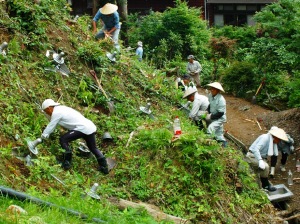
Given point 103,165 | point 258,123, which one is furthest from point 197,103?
point 258,123

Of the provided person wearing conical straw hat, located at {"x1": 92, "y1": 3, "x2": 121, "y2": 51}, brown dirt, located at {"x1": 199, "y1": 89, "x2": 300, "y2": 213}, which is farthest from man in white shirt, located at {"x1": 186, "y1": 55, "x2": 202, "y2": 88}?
person wearing conical straw hat, located at {"x1": 92, "y1": 3, "x2": 121, "y2": 51}

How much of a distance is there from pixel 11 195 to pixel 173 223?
294 cm

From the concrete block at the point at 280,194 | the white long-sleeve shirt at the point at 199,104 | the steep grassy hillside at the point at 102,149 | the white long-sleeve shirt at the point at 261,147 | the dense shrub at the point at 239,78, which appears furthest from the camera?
the dense shrub at the point at 239,78

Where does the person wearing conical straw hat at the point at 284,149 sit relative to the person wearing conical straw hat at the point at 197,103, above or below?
below

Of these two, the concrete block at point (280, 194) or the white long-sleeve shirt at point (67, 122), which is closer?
the white long-sleeve shirt at point (67, 122)

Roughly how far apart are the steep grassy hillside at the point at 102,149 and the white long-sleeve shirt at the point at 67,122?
0.53 metres

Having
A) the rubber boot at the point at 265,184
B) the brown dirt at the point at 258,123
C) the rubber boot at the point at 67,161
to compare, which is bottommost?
the brown dirt at the point at 258,123

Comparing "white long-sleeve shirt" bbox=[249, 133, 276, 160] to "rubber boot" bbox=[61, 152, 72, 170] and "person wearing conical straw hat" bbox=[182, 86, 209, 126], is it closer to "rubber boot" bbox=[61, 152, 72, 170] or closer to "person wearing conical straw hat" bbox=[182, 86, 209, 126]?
"person wearing conical straw hat" bbox=[182, 86, 209, 126]

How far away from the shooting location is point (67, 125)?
377 inches

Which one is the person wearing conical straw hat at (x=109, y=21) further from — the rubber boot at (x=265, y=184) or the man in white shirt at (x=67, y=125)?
the man in white shirt at (x=67, y=125)

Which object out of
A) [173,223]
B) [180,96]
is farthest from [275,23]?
[173,223]

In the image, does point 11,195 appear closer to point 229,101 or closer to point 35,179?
point 35,179

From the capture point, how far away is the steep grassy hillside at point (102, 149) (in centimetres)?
876

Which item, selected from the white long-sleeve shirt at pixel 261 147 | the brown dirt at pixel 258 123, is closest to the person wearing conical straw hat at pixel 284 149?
the brown dirt at pixel 258 123
